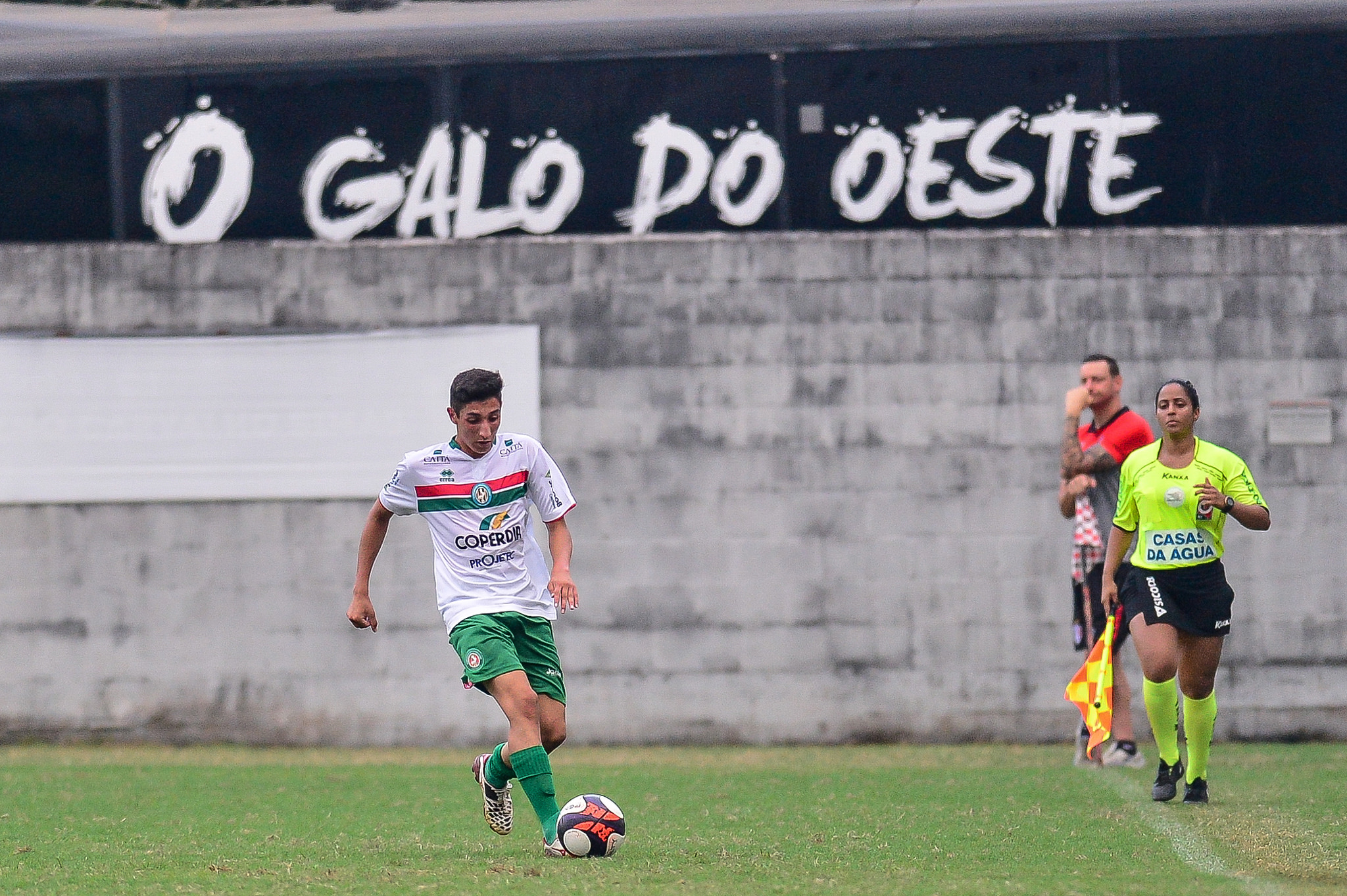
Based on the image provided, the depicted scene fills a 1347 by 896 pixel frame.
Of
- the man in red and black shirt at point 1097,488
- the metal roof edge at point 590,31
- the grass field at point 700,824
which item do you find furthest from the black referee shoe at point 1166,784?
the metal roof edge at point 590,31

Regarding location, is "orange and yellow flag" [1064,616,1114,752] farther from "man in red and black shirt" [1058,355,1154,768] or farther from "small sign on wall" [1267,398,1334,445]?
"small sign on wall" [1267,398,1334,445]

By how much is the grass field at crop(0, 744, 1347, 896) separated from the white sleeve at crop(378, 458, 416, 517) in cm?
131

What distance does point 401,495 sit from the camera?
267 inches

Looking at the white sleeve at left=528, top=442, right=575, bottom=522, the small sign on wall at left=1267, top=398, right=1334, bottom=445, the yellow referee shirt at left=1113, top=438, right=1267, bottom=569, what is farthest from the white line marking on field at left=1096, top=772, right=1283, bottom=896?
the small sign on wall at left=1267, top=398, right=1334, bottom=445

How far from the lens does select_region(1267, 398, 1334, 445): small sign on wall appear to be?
1161cm

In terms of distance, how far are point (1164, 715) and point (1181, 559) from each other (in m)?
0.79

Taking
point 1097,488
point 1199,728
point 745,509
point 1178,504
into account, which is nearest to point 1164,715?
point 1199,728

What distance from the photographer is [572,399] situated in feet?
38.8

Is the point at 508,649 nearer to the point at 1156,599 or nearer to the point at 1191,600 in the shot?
the point at 1156,599

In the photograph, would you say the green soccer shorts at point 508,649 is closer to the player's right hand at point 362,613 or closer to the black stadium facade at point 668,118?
the player's right hand at point 362,613

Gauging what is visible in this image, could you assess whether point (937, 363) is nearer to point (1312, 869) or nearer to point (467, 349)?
point (467, 349)

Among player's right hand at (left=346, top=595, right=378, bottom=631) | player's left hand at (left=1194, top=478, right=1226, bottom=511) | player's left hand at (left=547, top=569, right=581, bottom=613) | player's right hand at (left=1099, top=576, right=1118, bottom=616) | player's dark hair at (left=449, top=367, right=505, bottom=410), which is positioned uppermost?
player's dark hair at (left=449, top=367, right=505, bottom=410)

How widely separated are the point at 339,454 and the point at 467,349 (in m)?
1.11

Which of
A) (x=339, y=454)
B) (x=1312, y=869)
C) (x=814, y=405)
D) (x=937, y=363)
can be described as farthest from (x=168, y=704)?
(x=1312, y=869)
